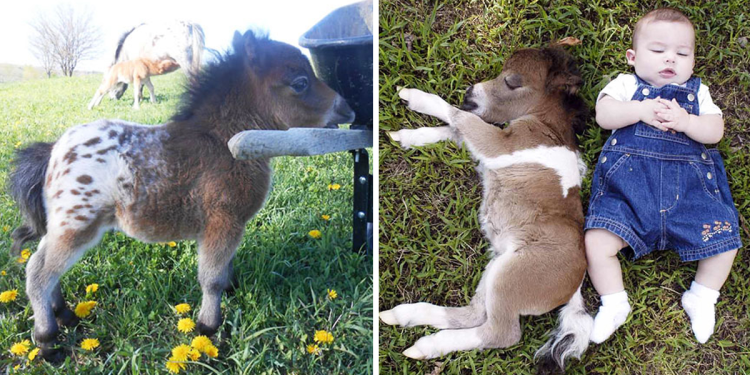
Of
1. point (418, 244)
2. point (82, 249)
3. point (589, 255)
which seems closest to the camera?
point (82, 249)

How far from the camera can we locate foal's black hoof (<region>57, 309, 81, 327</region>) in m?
1.86

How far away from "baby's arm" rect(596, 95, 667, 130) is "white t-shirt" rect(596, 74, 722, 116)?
0.03m

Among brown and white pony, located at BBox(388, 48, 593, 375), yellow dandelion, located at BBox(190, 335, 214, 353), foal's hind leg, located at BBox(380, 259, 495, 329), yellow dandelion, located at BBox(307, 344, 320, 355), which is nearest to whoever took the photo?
yellow dandelion, located at BBox(190, 335, 214, 353)

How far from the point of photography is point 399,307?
238 cm

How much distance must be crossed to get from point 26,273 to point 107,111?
64 centimetres

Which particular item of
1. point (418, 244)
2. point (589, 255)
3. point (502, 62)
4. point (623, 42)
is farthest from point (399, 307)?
point (623, 42)

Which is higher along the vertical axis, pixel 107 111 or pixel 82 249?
pixel 107 111

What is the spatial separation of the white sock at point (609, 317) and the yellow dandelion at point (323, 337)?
3.87 feet

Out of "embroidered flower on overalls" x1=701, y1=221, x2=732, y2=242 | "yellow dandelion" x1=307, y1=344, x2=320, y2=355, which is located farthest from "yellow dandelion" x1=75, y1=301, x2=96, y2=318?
"embroidered flower on overalls" x1=701, y1=221, x2=732, y2=242

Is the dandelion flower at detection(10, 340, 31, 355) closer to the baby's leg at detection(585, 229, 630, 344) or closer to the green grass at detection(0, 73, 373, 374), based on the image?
the green grass at detection(0, 73, 373, 374)

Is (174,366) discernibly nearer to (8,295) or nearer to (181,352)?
(181,352)

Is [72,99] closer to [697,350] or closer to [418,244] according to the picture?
[418,244]

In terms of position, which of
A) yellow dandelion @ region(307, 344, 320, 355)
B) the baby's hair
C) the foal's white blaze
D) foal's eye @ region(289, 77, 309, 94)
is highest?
the baby's hair

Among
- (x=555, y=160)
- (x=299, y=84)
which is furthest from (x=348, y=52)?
(x=555, y=160)
